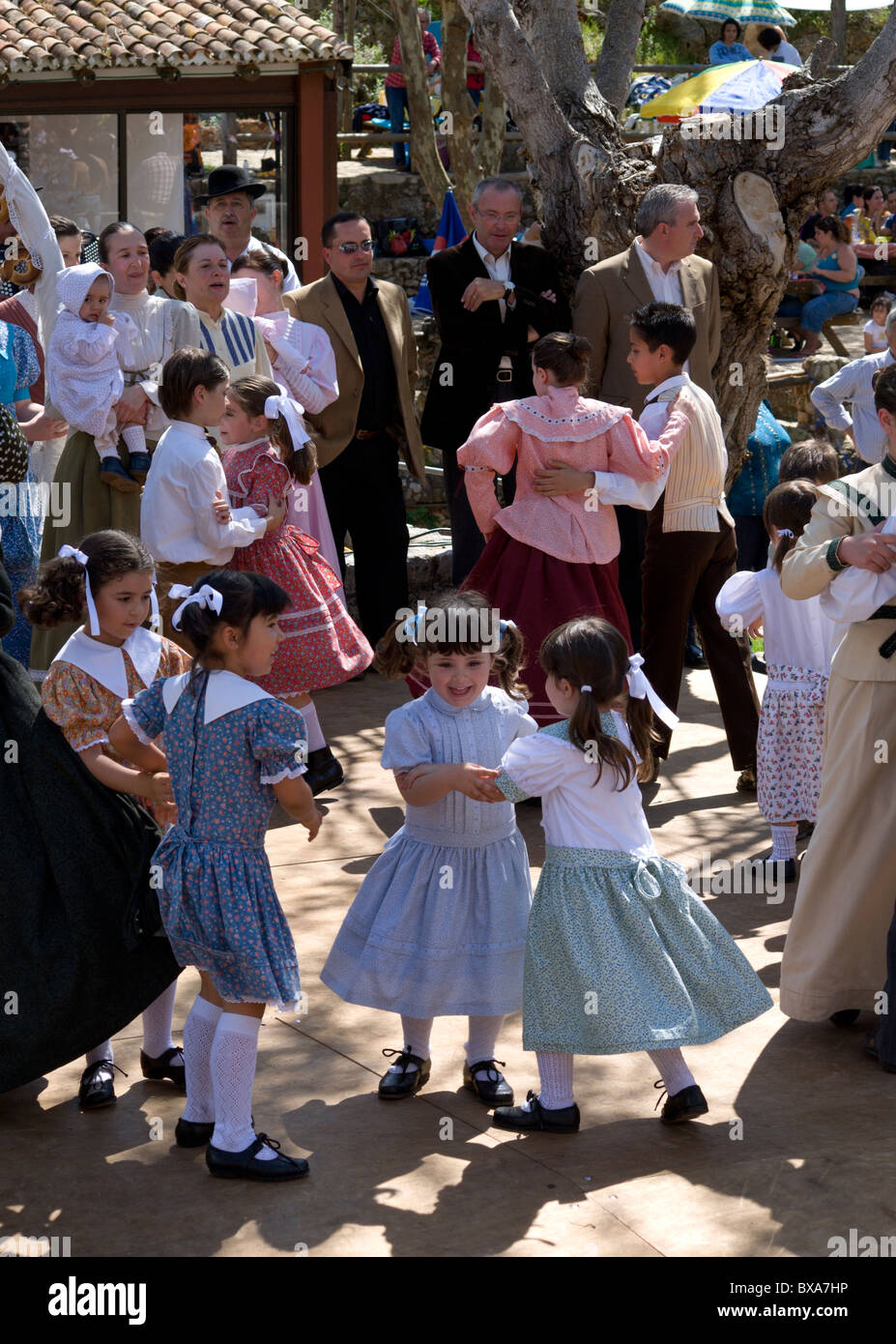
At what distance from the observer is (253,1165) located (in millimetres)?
3387

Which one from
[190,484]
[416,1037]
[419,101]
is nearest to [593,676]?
[416,1037]

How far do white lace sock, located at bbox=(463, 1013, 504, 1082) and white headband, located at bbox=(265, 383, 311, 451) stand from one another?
2.53 meters

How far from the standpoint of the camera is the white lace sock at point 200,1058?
3512 mm

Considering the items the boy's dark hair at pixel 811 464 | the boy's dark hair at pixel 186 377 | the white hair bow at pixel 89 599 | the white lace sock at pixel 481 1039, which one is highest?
the boy's dark hair at pixel 186 377

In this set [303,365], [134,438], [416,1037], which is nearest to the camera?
[416,1037]

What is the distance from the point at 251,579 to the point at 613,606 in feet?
8.88

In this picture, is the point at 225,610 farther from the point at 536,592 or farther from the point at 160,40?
the point at 160,40

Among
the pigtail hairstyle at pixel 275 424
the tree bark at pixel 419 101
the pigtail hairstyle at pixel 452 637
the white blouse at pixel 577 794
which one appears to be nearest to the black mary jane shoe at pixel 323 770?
the pigtail hairstyle at pixel 275 424

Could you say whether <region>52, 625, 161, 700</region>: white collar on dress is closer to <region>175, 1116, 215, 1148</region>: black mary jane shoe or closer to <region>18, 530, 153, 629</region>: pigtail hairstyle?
<region>18, 530, 153, 629</region>: pigtail hairstyle

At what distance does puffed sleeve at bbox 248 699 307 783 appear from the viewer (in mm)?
3385

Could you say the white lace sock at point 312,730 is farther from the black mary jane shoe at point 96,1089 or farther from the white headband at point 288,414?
the black mary jane shoe at point 96,1089

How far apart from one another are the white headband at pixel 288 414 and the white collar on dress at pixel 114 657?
5.90 ft

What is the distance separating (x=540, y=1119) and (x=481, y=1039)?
0.27 metres
